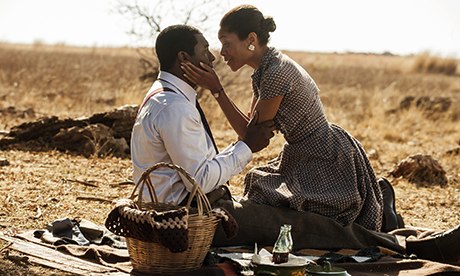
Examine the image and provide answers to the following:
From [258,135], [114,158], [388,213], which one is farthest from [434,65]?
[258,135]

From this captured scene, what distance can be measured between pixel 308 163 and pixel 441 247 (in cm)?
97

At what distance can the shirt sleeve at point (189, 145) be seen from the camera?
4957 mm

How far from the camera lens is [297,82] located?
5754 millimetres

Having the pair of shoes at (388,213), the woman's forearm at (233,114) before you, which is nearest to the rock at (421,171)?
the pair of shoes at (388,213)

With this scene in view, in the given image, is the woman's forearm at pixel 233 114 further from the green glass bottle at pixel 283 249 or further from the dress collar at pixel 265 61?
the green glass bottle at pixel 283 249

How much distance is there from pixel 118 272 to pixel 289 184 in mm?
1304

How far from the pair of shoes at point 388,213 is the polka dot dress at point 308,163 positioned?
0.77 feet

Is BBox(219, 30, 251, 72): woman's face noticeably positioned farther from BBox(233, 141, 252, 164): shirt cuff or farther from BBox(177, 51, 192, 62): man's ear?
BBox(233, 141, 252, 164): shirt cuff

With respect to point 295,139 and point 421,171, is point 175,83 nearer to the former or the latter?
point 295,139

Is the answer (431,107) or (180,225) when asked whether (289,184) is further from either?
(431,107)

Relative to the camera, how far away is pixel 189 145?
4.97 metres

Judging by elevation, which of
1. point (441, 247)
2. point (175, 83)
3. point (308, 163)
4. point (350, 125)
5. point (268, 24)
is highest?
point (268, 24)

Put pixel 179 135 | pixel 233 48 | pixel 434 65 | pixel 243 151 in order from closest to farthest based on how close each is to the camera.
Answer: pixel 179 135
pixel 243 151
pixel 233 48
pixel 434 65

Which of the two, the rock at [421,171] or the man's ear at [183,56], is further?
the rock at [421,171]
